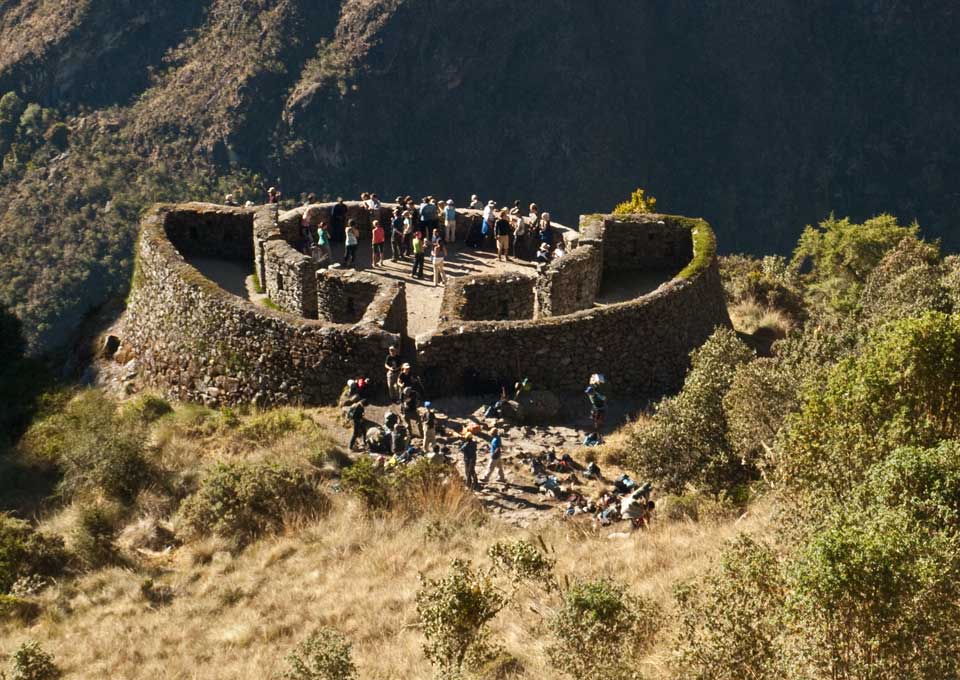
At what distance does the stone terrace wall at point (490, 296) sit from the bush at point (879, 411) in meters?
9.99

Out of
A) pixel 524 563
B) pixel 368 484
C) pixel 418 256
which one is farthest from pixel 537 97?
pixel 524 563

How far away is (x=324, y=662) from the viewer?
37.7 feet

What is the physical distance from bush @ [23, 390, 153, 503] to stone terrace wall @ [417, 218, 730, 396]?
17.4 feet

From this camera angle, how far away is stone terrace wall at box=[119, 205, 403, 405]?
68.0 ft

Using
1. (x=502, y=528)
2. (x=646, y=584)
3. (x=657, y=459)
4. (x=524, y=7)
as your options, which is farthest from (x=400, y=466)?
(x=524, y=7)

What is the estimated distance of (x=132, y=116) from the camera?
10119 centimetres

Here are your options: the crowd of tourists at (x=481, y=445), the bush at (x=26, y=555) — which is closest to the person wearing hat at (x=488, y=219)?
the crowd of tourists at (x=481, y=445)

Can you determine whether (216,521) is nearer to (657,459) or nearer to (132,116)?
(657,459)

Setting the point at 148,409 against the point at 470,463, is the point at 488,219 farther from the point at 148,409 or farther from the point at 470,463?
the point at 470,463

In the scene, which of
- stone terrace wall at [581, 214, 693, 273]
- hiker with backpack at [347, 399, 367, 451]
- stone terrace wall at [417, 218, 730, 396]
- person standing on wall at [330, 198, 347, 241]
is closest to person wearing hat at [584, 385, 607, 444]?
stone terrace wall at [417, 218, 730, 396]

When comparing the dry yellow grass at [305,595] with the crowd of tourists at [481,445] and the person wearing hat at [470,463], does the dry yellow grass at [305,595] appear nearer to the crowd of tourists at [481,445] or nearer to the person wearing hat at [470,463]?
the crowd of tourists at [481,445]

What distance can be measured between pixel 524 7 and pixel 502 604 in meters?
129

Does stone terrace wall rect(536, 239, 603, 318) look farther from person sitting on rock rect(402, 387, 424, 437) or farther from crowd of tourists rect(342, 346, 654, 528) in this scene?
person sitting on rock rect(402, 387, 424, 437)

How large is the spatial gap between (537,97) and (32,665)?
127 metres
